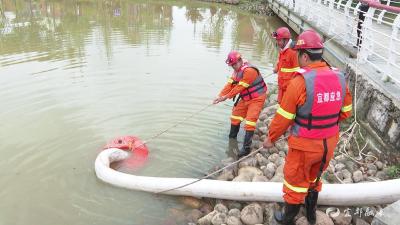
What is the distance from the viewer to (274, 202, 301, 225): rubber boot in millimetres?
3898

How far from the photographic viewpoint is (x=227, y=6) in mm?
27078

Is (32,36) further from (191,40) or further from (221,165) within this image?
(221,165)

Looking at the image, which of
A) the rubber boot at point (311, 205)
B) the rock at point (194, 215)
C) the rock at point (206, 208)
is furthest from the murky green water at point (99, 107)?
the rubber boot at point (311, 205)

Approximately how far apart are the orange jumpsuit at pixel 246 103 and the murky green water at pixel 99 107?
765mm

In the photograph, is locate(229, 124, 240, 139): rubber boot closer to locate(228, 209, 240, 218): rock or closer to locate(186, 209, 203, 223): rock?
locate(186, 209, 203, 223): rock

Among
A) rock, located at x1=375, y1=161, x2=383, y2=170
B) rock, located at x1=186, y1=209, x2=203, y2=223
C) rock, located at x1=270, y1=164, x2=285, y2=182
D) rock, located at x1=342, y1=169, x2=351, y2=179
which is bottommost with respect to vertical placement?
rock, located at x1=186, y1=209, x2=203, y2=223

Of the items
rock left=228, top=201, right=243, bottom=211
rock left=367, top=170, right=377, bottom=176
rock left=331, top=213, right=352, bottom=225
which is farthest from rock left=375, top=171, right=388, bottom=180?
rock left=228, top=201, right=243, bottom=211

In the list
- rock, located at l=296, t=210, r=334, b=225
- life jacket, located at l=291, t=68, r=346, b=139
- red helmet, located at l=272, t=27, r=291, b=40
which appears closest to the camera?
life jacket, located at l=291, t=68, r=346, b=139

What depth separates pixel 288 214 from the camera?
3.97 meters

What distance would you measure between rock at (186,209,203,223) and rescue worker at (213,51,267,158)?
1.77 metres

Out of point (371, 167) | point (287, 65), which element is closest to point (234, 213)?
point (371, 167)

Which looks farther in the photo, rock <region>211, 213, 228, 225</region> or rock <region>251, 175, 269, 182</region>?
rock <region>251, 175, 269, 182</region>

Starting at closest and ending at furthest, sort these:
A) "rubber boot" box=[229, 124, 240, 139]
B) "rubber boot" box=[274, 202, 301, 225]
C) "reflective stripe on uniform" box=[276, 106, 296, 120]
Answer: "reflective stripe on uniform" box=[276, 106, 296, 120] < "rubber boot" box=[274, 202, 301, 225] < "rubber boot" box=[229, 124, 240, 139]

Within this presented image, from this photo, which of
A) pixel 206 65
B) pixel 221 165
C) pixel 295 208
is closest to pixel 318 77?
pixel 295 208
